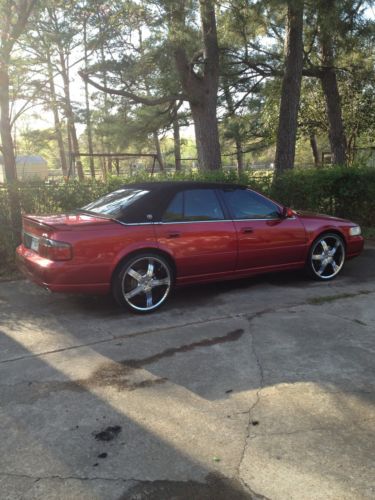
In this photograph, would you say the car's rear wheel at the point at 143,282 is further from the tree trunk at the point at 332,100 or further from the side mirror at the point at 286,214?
the tree trunk at the point at 332,100

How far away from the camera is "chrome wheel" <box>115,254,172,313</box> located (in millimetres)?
4980

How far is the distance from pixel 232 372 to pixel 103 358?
1.09 m

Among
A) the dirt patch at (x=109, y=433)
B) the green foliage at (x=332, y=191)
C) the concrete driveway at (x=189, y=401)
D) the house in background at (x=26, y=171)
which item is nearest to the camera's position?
the concrete driveway at (x=189, y=401)

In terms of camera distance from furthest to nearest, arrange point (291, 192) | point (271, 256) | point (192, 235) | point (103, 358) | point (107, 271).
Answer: point (291, 192), point (271, 256), point (192, 235), point (107, 271), point (103, 358)

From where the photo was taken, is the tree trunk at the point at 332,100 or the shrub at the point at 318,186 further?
the tree trunk at the point at 332,100

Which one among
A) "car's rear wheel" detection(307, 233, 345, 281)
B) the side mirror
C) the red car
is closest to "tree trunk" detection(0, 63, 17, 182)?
the red car

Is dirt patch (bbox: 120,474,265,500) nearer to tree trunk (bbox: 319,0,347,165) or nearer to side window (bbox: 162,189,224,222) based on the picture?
side window (bbox: 162,189,224,222)

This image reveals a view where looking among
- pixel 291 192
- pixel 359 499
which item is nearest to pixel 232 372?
pixel 359 499

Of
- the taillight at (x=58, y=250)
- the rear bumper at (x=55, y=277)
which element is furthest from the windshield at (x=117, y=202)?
the rear bumper at (x=55, y=277)

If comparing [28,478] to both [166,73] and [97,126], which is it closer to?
[166,73]

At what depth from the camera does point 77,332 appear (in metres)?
4.55

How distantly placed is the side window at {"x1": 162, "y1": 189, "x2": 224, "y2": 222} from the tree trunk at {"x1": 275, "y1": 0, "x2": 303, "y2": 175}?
6671 millimetres

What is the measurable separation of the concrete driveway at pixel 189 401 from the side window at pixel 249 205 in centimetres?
114

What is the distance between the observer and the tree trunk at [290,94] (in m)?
12.0
